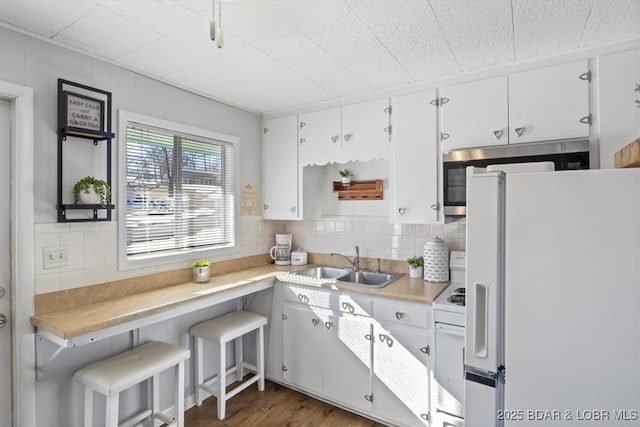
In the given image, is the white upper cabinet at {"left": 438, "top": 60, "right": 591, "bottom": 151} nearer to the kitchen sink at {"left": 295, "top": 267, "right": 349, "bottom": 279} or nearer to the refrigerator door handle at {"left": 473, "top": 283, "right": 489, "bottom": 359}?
the refrigerator door handle at {"left": 473, "top": 283, "right": 489, "bottom": 359}

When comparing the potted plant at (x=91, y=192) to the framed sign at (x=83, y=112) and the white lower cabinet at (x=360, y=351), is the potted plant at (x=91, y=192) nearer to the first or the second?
the framed sign at (x=83, y=112)

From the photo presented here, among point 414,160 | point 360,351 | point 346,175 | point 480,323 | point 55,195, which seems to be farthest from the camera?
point 346,175

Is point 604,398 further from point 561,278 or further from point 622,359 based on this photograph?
point 561,278

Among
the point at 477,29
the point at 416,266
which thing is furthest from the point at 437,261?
the point at 477,29

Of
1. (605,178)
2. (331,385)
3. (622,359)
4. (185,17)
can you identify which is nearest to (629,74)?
(605,178)

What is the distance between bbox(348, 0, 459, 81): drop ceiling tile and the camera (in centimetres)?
151

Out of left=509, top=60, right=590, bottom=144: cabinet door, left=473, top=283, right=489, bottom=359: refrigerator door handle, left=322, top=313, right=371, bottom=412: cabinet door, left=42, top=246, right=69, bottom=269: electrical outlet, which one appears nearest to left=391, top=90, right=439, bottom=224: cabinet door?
left=509, top=60, right=590, bottom=144: cabinet door

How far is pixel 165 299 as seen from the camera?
208 centimetres

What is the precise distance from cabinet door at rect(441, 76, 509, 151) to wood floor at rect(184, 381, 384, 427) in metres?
2.02

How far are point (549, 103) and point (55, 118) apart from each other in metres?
2.78

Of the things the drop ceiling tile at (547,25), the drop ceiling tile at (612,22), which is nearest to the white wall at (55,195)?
the drop ceiling tile at (547,25)

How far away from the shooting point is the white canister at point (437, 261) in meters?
2.49

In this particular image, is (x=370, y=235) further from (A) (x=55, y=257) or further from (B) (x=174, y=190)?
(A) (x=55, y=257)

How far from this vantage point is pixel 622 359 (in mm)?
1109
